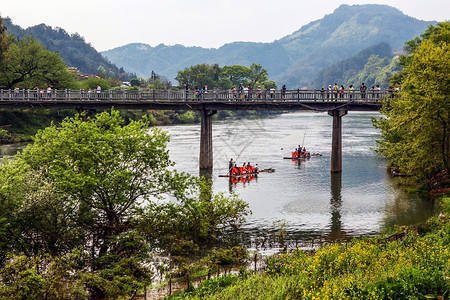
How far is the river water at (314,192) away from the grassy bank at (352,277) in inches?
392

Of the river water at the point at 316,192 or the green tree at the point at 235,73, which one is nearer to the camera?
the river water at the point at 316,192

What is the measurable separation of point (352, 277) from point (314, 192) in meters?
29.3

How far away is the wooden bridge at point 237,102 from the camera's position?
51156 mm

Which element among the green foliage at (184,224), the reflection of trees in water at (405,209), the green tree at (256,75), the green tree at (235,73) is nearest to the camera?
the green foliage at (184,224)

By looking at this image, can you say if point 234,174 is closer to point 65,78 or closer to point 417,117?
point 417,117

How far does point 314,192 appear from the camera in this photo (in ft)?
146

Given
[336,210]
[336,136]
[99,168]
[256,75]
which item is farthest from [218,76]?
[99,168]

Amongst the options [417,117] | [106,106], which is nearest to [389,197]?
[417,117]

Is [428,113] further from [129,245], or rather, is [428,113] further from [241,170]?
[129,245]

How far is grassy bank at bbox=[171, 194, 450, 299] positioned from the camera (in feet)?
44.9

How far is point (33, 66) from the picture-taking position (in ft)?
302

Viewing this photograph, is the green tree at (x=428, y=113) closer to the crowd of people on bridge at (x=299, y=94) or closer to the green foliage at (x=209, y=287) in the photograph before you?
the crowd of people on bridge at (x=299, y=94)

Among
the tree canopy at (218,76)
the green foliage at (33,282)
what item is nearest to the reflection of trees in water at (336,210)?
the green foliage at (33,282)

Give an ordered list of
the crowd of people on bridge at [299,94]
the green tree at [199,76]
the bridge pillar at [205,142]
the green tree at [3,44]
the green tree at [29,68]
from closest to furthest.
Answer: the crowd of people on bridge at [299,94], the bridge pillar at [205,142], the green tree at [3,44], the green tree at [29,68], the green tree at [199,76]
